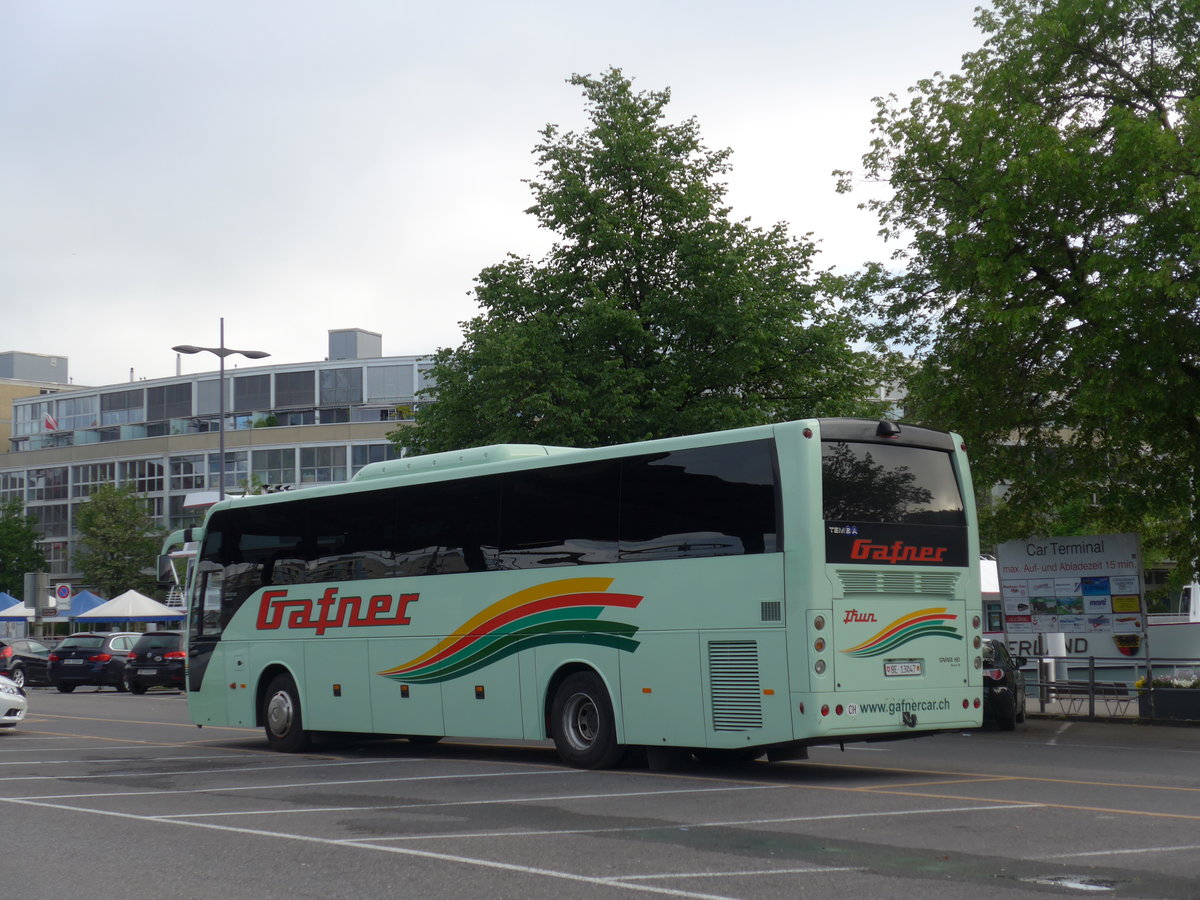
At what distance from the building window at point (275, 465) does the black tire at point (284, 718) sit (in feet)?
213

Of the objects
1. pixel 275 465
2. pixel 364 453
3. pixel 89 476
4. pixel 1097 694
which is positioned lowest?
pixel 1097 694

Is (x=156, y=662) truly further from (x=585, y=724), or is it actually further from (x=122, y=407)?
(x=122, y=407)

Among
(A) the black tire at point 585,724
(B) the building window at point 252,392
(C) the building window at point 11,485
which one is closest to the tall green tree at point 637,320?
(A) the black tire at point 585,724

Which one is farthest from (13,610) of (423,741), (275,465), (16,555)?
(423,741)

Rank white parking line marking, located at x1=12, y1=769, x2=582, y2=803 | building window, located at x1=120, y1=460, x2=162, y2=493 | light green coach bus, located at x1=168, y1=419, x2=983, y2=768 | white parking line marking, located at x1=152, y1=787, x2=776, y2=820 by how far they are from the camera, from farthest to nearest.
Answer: building window, located at x1=120, y1=460, x2=162, y2=493
light green coach bus, located at x1=168, y1=419, x2=983, y2=768
white parking line marking, located at x1=12, y1=769, x2=582, y2=803
white parking line marking, located at x1=152, y1=787, x2=776, y2=820

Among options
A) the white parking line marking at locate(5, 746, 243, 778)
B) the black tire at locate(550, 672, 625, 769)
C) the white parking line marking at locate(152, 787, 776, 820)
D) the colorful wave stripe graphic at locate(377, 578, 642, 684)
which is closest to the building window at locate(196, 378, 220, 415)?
the white parking line marking at locate(5, 746, 243, 778)

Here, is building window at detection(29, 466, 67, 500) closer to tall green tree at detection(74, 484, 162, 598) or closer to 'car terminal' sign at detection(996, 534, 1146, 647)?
tall green tree at detection(74, 484, 162, 598)

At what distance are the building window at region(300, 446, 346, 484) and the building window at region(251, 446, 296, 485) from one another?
2.24 ft

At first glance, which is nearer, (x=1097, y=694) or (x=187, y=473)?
(x=1097, y=694)

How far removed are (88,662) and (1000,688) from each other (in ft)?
88.7

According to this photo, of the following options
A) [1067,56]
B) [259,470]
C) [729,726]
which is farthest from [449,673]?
[259,470]

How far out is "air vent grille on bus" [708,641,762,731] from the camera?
527 inches

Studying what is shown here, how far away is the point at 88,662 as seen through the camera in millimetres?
39688

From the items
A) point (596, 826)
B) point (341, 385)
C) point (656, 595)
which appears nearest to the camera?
point (596, 826)
